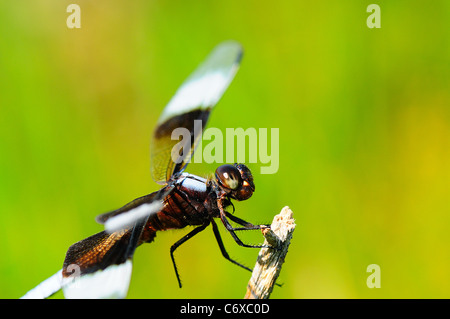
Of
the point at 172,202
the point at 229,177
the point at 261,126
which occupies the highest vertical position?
the point at 261,126

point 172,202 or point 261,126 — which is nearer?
point 172,202

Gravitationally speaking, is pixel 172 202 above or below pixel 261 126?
below

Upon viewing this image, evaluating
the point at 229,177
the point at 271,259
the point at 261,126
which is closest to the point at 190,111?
the point at 229,177

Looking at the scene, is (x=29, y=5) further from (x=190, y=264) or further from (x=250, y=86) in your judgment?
(x=190, y=264)

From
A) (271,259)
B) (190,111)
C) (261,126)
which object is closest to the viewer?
(271,259)

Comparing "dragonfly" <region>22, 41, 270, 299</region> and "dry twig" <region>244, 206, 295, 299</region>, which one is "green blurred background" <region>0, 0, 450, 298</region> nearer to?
"dragonfly" <region>22, 41, 270, 299</region>

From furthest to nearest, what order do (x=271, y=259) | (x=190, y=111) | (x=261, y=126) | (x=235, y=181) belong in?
(x=261, y=126)
(x=190, y=111)
(x=235, y=181)
(x=271, y=259)

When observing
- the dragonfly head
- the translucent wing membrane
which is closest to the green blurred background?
the translucent wing membrane

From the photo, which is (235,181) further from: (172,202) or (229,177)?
(172,202)

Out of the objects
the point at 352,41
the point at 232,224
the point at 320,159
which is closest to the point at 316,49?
the point at 352,41
